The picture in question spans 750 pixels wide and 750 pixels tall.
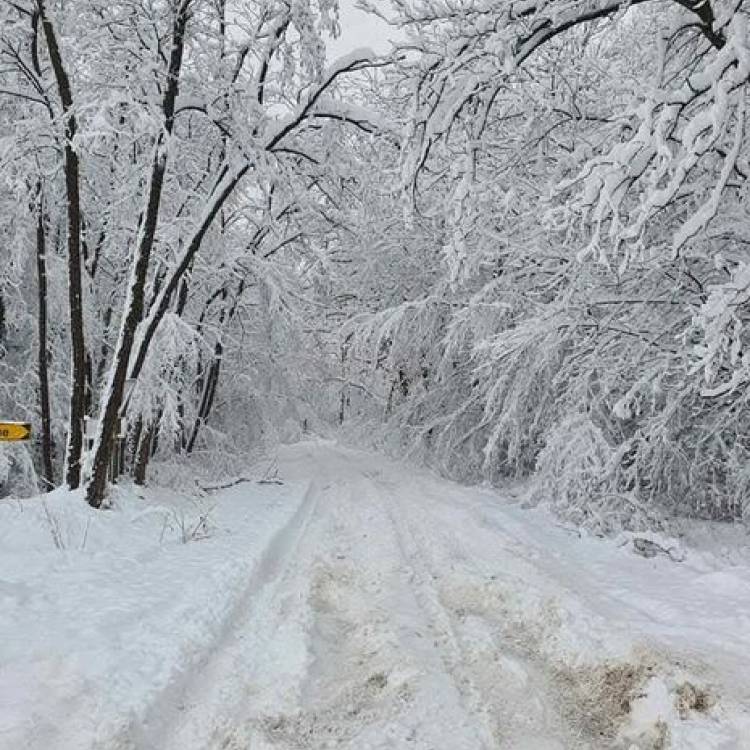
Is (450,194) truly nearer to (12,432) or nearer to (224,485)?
(12,432)

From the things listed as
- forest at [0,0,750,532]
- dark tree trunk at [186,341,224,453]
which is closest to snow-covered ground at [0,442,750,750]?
forest at [0,0,750,532]

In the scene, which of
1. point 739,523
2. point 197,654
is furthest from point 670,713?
point 739,523

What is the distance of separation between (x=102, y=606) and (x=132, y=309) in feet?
15.4

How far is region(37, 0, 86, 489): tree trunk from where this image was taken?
25.7 feet

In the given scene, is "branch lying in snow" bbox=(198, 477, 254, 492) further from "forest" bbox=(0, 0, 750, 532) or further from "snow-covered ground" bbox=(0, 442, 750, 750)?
"snow-covered ground" bbox=(0, 442, 750, 750)

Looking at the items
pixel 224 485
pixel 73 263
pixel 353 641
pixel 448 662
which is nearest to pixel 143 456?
pixel 224 485

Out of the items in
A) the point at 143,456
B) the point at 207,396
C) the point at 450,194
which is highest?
the point at 450,194

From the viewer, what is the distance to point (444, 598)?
5.65 metres

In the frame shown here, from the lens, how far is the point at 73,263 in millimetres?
8477

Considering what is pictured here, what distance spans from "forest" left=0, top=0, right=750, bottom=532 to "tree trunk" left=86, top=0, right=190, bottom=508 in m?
0.03

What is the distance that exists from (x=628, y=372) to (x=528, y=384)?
2370 mm

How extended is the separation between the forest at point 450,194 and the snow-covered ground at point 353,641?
194cm

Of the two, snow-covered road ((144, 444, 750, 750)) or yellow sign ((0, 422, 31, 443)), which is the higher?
yellow sign ((0, 422, 31, 443))

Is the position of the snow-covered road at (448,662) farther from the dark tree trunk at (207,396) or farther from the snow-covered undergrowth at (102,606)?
the dark tree trunk at (207,396)
